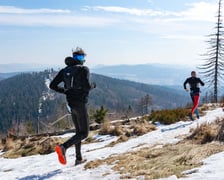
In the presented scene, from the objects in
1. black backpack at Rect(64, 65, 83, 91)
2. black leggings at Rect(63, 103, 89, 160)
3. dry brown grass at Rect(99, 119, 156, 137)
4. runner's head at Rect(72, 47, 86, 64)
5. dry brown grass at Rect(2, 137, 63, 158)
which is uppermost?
runner's head at Rect(72, 47, 86, 64)

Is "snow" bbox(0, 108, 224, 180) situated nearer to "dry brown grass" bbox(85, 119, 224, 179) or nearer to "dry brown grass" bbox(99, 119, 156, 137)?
"dry brown grass" bbox(85, 119, 224, 179)

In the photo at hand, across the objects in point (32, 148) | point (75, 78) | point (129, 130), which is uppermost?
point (75, 78)

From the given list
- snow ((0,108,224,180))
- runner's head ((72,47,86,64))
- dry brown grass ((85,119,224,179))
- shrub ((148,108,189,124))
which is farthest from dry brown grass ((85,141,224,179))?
shrub ((148,108,189,124))

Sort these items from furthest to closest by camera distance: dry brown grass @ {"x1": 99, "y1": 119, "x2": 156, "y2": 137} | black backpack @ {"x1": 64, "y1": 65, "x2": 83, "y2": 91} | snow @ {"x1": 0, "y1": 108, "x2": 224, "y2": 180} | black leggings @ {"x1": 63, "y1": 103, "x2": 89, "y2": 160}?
dry brown grass @ {"x1": 99, "y1": 119, "x2": 156, "y2": 137}, black leggings @ {"x1": 63, "y1": 103, "x2": 89, "y2": 160}, black backpack @ {"x1": 64, "y1": 65, "x2": 83, "y2": 91}, snow @ {"x1": 0, "y1": 108, "x2": 224, "y2": 180}

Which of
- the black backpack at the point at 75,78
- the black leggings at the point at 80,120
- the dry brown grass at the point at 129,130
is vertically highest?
the black backpack at the point at 75,78

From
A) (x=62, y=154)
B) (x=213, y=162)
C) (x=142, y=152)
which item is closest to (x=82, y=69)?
(x=62, y=154)

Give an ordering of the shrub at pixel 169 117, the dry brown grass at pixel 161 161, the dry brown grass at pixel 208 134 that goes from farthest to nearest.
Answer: the shrub at pixel 169 117 → the dry brown grass at pixel 208 134 → the dry brown grass at pixel 161 161

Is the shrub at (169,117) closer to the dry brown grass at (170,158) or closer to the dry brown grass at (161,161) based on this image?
the dry brown grass at (170,158)

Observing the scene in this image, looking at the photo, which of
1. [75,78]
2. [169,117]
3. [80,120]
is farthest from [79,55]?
[169,117]

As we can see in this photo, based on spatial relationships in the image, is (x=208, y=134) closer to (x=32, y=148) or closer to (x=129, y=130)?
(x=129, y=130)

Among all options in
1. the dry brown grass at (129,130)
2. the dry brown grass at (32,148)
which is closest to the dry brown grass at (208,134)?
the dry brown grass at (129,130)

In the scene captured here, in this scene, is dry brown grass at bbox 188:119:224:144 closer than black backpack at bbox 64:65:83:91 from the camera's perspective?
No

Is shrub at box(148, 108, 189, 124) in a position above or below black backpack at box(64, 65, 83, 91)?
below

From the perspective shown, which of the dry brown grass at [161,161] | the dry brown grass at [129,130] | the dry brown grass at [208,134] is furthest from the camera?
the dry brown grass at [129,130]
